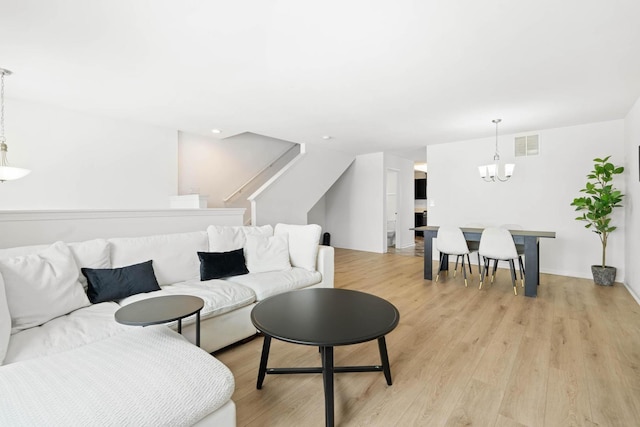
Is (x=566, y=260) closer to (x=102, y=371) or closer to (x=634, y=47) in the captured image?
(x=634, y=47)

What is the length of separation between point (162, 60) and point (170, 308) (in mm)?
1971

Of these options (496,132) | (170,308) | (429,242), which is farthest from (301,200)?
(170,308)

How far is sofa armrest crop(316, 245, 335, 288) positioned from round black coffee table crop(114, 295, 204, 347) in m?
1.59

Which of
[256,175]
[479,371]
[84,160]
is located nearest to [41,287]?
[84,160]

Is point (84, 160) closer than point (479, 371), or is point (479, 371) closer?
point (479, 371)

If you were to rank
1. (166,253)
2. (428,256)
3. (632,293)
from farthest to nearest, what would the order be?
(428,256)
(632,293)
(166,253)

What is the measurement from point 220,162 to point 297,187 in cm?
150

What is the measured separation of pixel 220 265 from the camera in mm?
2873

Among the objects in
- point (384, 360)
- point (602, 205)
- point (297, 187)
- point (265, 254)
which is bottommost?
point (384, 360)

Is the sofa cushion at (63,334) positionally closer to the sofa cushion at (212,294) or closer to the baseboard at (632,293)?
the sofa cushion at (212,294)

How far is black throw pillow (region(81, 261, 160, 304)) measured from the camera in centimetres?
219

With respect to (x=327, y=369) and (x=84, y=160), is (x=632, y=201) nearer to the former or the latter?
(x=327, y=369)

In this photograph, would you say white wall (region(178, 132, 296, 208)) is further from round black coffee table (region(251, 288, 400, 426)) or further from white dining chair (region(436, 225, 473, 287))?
white dining chair (region(436, 225, 473, 287))

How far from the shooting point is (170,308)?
1.73m
